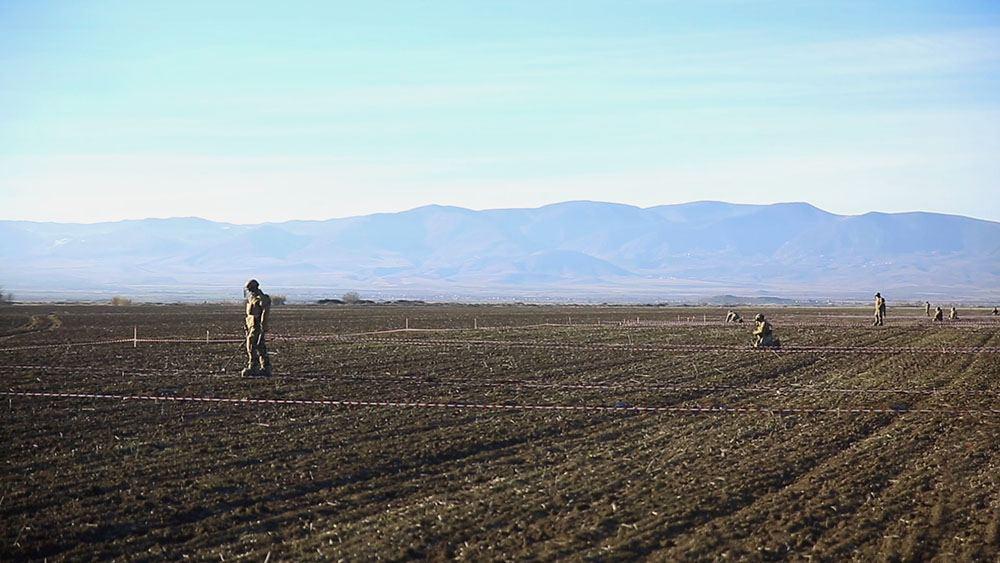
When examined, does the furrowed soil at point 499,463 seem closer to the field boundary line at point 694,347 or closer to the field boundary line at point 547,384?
the field boundary line at point 547,384

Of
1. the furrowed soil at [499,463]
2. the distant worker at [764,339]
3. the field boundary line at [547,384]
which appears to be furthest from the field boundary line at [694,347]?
the field boundary line at [547,384]

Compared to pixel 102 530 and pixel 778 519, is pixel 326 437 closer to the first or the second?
pixel 102 530

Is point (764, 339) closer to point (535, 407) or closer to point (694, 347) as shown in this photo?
point (694, 347)

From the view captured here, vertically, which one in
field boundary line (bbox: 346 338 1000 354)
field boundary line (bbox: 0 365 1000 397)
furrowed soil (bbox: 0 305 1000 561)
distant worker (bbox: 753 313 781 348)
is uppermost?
distant worker (bbox: 753 313 781 348)

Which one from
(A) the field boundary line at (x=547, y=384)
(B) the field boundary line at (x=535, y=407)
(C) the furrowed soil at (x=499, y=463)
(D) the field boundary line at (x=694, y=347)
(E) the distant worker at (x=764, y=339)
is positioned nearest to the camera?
(C) the furrowed soil at (x=499, y=463)

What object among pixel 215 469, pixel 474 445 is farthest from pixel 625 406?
pixel 215 469

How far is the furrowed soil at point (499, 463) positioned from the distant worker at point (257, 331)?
0.51 meters

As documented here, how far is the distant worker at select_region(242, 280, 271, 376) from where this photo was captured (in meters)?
25.1

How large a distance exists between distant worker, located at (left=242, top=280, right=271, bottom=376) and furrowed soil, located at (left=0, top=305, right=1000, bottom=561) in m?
0.51

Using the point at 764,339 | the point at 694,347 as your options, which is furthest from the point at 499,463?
the point at 764,339

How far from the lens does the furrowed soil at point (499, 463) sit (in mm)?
10961

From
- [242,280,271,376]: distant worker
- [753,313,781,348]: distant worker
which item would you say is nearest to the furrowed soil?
[242,280,271,376]: distant worker

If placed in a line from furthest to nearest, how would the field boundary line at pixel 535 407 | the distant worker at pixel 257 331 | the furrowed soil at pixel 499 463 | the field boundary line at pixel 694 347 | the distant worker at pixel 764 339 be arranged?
the distant worker at pixel 764 339 → the field boundary line at pixel 694 347 → the distant worker at pixel 257 331 → the field boundary line at pixel 535 407 → the furrowed soil at pixel 499 463

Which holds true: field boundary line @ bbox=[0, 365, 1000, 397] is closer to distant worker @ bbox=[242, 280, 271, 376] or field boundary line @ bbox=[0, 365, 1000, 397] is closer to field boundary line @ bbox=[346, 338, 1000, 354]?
distant worker @ bbox=[242, 280, 271, 376]
